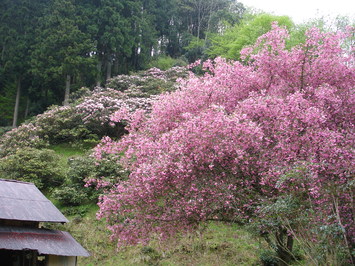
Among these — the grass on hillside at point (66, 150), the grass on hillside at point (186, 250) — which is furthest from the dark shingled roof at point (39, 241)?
the grass on hillside at point (66, 150)

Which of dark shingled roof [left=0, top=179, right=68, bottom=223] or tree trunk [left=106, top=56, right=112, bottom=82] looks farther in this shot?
tree trunk [left=106, top=56, right=112, bottom=82]

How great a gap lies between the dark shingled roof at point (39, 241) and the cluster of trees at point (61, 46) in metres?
16.3

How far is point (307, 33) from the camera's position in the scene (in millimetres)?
8078

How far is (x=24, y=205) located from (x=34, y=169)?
7141mm

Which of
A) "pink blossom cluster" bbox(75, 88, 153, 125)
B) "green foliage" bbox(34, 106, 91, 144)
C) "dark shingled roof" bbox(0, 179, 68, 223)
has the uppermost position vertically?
"pink blossom cluster" bbox(75, 88, 153, 125)

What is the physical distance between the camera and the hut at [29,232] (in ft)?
20.7

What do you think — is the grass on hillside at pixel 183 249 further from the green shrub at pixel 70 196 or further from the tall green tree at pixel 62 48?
the tall green tree at pixel 62 48

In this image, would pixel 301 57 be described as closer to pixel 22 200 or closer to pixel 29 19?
pixel 22 200

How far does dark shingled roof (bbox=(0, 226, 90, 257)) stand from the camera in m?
6.14

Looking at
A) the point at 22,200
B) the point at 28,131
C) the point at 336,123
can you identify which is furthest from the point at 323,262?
the point at 28,131

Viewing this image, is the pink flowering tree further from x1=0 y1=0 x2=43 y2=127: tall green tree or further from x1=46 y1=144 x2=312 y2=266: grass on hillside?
x1=0 y1=0 x2=43 y2=127: tall green tree

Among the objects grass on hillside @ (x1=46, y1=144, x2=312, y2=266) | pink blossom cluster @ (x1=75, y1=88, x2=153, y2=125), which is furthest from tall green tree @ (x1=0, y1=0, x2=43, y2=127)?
grass on hillside @ (x1=46, y1=144, x2=312, y2=266)

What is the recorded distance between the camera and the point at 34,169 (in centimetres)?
1375

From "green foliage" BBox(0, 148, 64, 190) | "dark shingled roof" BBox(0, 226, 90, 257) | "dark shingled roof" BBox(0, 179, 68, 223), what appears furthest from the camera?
"green foliage" BBox(0, 148, 64, 190)
